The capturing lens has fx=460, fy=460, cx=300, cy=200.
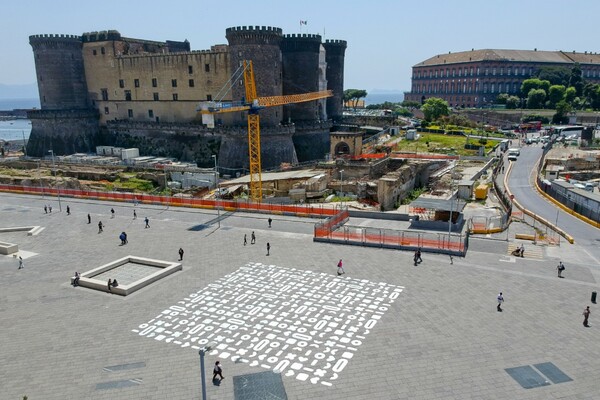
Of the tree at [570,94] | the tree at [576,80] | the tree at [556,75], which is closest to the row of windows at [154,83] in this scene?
the tree at [570,94]

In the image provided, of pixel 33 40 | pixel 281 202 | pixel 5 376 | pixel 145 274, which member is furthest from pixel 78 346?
pixel 33 40

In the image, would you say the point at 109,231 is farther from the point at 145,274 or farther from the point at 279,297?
the point at 279,297

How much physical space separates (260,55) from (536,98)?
85.6 m

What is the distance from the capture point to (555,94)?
11369 cm

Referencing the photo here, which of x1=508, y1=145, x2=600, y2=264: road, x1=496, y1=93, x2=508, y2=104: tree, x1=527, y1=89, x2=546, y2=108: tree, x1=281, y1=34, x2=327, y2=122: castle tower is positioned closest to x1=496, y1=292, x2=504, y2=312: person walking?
x1=508, y1=145, x2=600, y2=264: road

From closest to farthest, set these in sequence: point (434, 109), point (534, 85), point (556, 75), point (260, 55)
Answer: point (260, 55) < point (434, 109) < point (534, 85) < point (556, 75)

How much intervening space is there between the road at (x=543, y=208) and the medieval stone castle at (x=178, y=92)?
92.4 feet

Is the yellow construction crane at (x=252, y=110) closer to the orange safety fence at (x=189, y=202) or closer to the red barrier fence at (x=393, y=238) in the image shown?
the orange safety fence at (x=189, y=202)

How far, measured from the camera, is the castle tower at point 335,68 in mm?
76156

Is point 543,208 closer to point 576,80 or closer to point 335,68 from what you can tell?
point 335,68

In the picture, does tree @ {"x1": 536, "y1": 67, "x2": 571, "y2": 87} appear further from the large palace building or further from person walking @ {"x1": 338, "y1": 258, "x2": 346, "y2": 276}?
person walking @ {"x1": 338, "y1": 258, "x2": 346, "y2": 276}

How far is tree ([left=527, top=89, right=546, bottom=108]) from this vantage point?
114 m

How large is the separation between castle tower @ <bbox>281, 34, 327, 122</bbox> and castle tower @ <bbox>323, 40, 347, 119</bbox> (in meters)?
7.81

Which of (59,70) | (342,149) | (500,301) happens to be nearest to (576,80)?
(342,149)
